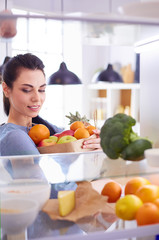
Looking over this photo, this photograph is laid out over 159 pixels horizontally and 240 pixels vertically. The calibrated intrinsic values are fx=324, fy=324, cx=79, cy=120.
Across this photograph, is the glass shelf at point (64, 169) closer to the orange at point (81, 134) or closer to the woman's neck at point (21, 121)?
the orange at point (81, 134)

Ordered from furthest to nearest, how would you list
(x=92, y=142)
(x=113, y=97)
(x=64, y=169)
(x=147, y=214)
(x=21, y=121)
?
(x=113, y=97) < (x=21, y=121) < (x=92, y=142) < (x=64, y=169) < (x=147, y=214)

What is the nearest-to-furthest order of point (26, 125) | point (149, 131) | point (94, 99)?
point (149, 131) → point (26, 125) → point (94, 99)

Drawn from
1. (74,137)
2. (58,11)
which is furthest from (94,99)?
(74,137)

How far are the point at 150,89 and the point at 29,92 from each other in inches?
14.7

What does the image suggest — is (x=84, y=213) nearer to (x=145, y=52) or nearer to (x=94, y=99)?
(x=145, y=52)

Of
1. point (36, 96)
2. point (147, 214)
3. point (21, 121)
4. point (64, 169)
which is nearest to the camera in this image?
point (147, 214)

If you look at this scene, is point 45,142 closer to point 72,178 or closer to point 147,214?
point 72,178

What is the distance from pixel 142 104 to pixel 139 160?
1.10 ft

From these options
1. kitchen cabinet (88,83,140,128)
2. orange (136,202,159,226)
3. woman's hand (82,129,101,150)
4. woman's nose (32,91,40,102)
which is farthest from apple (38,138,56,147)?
kitchen cabinet (88,83,140,128)

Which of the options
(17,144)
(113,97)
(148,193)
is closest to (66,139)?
(17,144)

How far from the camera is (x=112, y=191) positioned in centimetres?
79

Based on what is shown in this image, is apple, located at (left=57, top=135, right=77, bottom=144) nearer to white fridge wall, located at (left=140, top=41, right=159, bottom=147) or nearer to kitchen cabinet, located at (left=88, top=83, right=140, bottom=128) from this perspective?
white fridge wall, located at (left=140, top=41, right=159, bottom=147)

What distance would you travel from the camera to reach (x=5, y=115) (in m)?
1.51

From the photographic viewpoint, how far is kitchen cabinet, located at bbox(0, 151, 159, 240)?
0.71m
